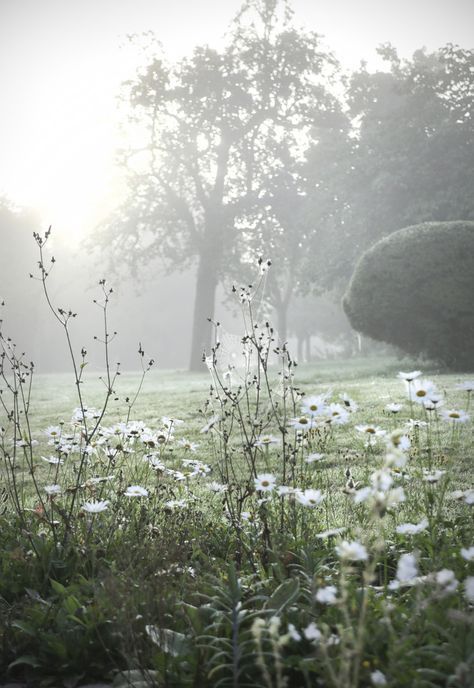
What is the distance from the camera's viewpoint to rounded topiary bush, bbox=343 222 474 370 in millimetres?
14734

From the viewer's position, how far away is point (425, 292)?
48.9 ft

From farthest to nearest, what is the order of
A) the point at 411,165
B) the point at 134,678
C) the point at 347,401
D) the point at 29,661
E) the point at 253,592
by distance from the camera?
the point at 411,165
the point at 347,401
the point at 253,592
the point at 29,661
the point at 134,678

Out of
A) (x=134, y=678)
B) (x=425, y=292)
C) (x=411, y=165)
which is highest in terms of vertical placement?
(x=411, y=165)

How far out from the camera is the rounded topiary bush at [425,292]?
1473cm

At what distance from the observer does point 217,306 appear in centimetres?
6109

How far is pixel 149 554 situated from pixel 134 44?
2622cm

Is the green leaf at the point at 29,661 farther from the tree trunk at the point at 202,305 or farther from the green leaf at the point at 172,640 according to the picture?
the tree trunk at the point at 202,305

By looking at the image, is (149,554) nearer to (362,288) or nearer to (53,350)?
(362,288)

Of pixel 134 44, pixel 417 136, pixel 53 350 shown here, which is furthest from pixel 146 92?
pixel 53 350

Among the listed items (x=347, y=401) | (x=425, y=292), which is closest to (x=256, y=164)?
(x=425, y=292)

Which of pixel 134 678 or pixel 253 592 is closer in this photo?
pixel 134 678

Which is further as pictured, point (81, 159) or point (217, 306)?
point (217, 306)

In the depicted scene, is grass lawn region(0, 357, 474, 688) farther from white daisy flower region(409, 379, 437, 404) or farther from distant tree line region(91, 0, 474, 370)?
distant tree line region(91, 0, 474, 370)

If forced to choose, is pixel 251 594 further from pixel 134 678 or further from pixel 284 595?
pixel 134 678
